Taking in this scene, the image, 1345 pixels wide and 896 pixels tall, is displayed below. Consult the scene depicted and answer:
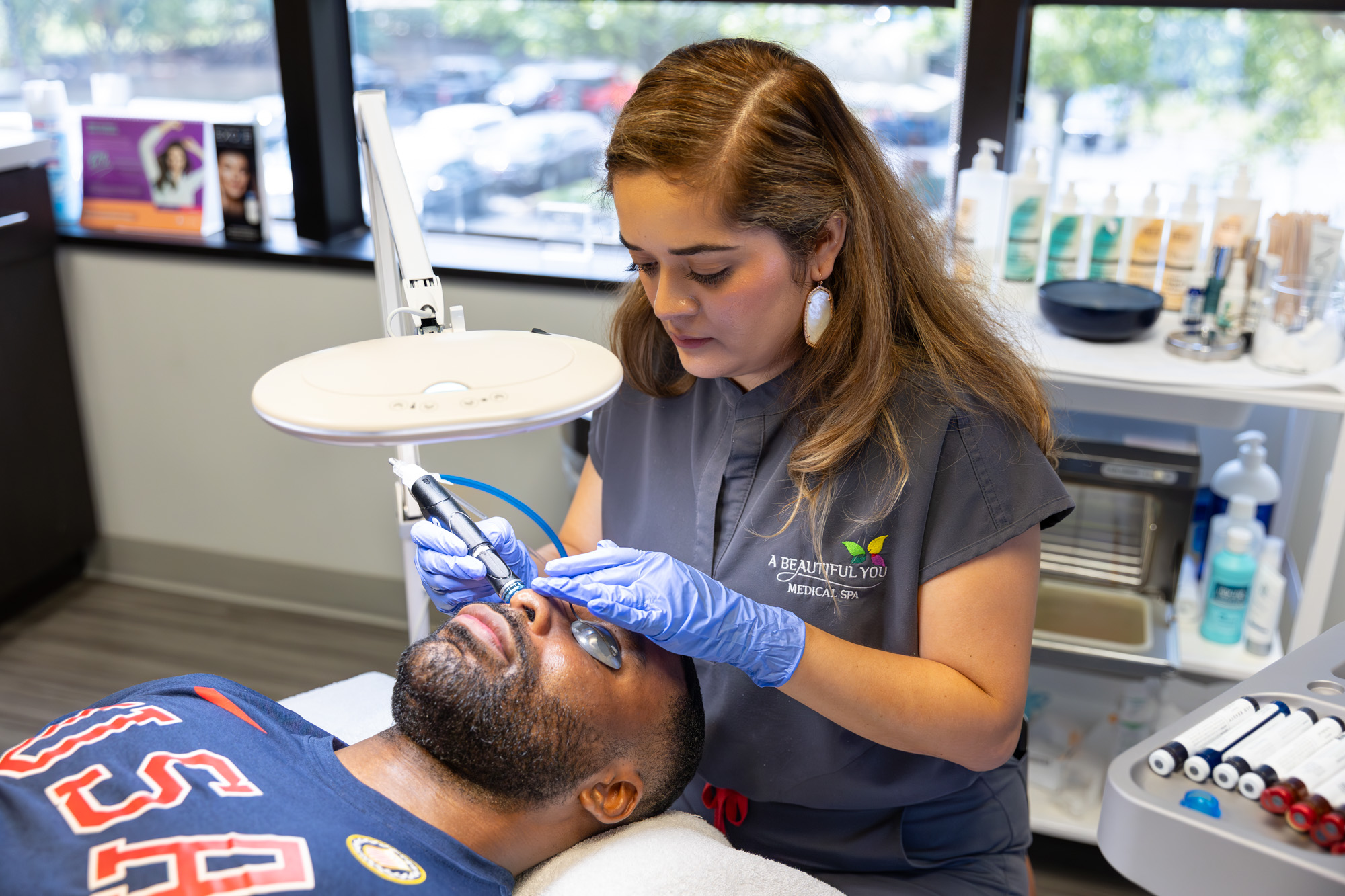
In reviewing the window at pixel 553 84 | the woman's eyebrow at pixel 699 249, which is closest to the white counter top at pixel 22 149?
the window at pixel 553 84

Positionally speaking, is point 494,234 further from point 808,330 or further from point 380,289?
point 808,330

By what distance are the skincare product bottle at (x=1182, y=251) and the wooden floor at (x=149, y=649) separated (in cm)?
178

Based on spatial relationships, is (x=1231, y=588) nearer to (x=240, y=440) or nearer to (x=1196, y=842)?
(x=1196, y=842)

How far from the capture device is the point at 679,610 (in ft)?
3.32

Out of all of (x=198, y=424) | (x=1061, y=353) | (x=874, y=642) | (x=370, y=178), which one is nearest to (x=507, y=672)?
(x=874, y=642)

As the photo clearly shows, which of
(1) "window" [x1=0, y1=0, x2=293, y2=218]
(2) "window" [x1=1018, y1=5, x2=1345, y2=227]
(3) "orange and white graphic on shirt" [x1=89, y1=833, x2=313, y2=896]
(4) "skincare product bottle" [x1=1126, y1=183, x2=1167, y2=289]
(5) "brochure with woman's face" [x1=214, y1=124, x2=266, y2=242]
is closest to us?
(3) "orange and white graphic on shirt" [x1=89, y1=833, x2=313, y2=896]

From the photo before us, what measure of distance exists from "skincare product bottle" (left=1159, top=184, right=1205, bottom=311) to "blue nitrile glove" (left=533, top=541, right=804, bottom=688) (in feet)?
3.64

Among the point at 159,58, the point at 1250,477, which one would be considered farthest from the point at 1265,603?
the point at 159,58

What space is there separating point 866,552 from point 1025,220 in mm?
908

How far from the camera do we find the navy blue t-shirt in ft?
2.83

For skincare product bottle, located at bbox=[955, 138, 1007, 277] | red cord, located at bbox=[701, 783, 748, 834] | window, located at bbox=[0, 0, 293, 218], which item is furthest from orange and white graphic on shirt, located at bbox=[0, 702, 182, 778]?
window, located at bbox=[0, 0, 293, 218]

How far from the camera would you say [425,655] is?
109 centimetres

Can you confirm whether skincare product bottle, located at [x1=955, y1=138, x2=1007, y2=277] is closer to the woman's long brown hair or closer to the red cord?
the woman's long brown hair

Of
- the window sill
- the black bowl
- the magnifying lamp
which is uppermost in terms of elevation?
the magnifying lamp
